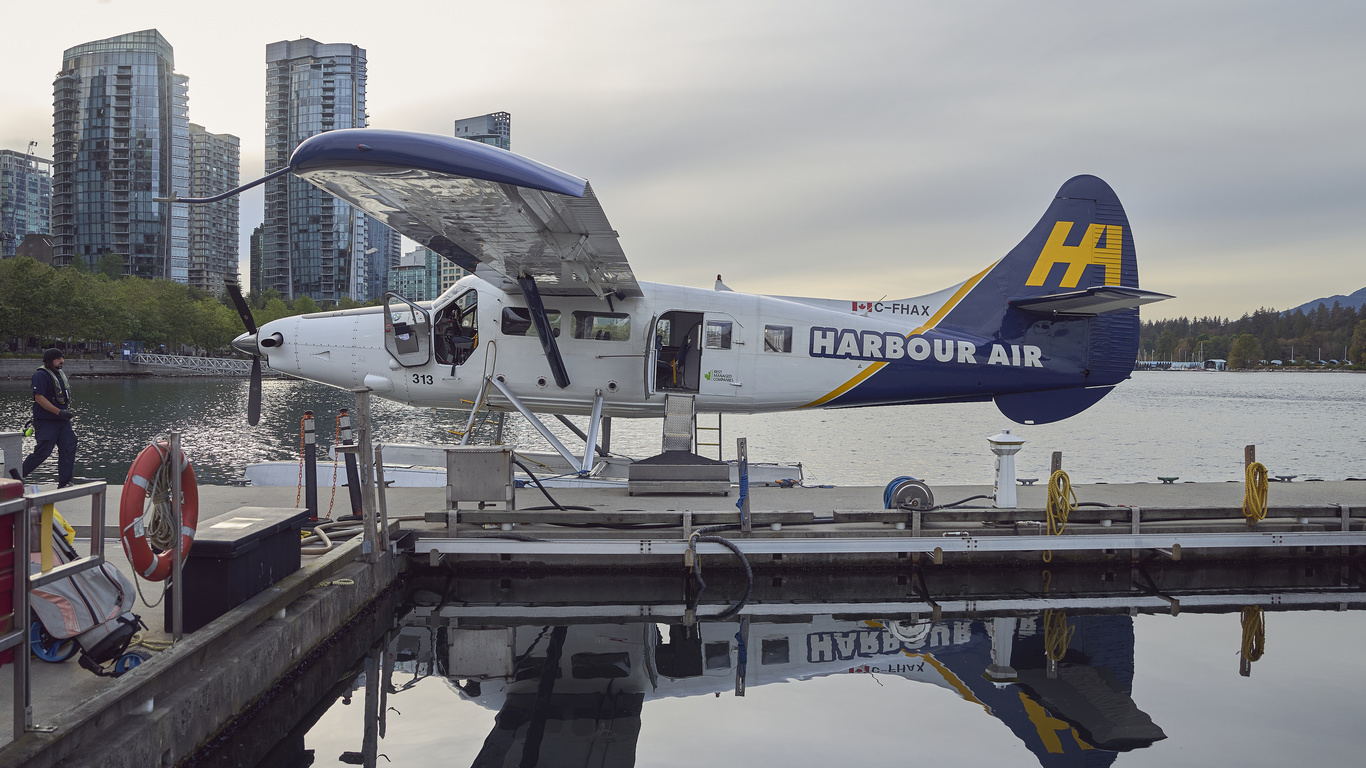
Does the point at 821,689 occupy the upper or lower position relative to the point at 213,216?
lower

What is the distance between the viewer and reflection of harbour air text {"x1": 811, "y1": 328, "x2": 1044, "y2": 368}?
1021cm

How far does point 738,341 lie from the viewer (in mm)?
10125

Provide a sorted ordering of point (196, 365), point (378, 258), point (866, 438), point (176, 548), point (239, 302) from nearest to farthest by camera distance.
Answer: point (176, 548) < point (239, 302) < point (866, 438) < point (196, 365) < point (378, 258)

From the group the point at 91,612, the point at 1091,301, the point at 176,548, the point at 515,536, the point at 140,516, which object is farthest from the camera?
the point at 1091,301

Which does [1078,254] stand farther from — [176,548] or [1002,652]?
[176,548]

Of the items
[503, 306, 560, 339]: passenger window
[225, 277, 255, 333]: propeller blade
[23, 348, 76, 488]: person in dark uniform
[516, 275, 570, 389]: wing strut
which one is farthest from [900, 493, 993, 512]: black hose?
[23, 348, 76, 488]: person in dark uniform

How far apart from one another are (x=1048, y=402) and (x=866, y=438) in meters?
18.1

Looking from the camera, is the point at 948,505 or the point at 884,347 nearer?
the point at 948,505

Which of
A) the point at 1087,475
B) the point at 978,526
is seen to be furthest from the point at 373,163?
the point at 1087,475

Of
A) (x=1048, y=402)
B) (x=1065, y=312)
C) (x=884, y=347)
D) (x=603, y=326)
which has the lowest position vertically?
(x=1048, y=402)

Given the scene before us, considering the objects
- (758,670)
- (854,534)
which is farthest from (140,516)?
(854,534)

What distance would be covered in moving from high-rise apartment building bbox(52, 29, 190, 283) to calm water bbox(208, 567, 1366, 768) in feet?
453

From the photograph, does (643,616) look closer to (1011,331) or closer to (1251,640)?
(1251,640)

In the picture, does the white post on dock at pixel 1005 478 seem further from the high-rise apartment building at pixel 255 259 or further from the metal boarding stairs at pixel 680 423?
the high-rise apartment building at pixel 255 259
